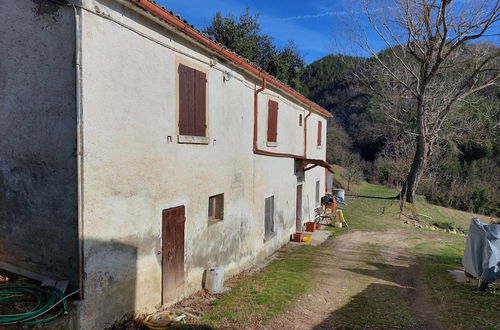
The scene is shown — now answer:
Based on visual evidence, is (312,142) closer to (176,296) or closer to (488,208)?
(176,296)

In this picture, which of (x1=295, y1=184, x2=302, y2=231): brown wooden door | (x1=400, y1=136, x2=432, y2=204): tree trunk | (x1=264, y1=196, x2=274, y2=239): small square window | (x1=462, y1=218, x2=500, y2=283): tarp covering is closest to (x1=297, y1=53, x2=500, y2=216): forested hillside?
(x1=400, y1=136, x2=432, y2=204): tree trunk

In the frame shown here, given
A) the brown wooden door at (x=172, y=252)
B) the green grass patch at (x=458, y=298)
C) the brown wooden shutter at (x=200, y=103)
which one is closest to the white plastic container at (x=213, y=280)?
the brown wooden door at (x=172, y=252)

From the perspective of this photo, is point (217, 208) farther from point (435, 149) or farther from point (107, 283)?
point (435, 149)

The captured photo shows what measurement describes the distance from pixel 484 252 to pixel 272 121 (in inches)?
278

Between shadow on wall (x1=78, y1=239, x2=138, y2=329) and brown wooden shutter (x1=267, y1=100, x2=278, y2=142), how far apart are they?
7.17 meters

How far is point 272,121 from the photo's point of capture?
12.1 meters

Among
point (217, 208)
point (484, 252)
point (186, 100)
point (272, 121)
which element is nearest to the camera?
point (186, 100)

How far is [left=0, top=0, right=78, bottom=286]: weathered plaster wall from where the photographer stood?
4711 mm

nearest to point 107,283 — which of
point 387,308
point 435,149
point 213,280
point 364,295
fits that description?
point 213,280

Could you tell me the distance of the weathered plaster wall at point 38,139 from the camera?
4.71 metres

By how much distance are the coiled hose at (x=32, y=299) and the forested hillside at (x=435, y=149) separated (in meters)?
24.2

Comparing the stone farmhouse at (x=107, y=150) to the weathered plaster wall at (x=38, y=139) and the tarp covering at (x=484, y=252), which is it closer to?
the weathered plaster wall at (x=38, y=139)

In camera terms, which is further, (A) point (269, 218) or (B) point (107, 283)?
(A) point (269, 218)

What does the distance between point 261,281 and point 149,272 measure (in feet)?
12.4
